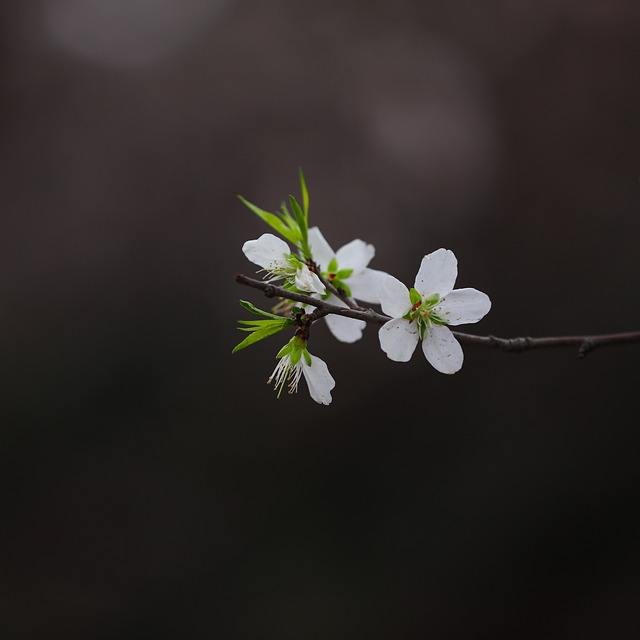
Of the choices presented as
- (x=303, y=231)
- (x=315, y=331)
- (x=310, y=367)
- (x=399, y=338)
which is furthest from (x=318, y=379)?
(x=315, y=331)

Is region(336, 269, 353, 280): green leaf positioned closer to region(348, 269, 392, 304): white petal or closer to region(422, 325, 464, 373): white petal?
region(348, 269, 392, 304): white petal

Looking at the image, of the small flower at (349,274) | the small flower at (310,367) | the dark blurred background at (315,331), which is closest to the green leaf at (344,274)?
the small flower at (349,274)

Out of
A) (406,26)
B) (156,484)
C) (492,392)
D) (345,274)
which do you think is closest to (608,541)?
(492,392)

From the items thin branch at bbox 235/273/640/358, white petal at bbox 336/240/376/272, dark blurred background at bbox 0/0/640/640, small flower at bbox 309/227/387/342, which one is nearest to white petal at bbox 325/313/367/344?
small flower at bbox 309/227/387/342

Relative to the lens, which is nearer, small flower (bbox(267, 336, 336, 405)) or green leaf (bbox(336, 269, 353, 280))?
small flower (bbox(267, 336, 336, 405))

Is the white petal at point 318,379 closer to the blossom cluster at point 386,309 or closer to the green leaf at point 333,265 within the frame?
the blossom cluster at point 386,309

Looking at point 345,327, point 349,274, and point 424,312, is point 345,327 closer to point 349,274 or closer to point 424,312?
point 349,274
